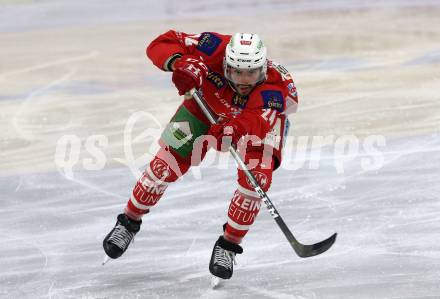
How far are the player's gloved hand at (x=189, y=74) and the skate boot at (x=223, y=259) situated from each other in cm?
91

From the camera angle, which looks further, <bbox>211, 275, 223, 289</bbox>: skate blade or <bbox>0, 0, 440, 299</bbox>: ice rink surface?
<bbox>0, 0, 440, 299</bbox>: ice rink surface

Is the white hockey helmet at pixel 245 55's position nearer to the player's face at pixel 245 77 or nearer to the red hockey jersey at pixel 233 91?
the player's face at pixel 245 77

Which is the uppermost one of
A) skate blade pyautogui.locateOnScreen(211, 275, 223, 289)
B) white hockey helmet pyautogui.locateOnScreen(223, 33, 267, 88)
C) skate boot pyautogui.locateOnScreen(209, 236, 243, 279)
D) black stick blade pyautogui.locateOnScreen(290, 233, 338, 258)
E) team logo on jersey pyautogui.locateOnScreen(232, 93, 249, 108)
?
white hockey helmet pyautogui.locateOnScreen(223, 33, 267, 88)

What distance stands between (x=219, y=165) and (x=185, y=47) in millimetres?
2013

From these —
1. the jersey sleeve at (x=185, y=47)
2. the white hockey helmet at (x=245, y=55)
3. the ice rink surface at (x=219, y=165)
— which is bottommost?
the ice rink surface at (x=219, y=165)

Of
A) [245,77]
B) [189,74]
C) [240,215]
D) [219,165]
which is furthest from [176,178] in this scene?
[219,165]

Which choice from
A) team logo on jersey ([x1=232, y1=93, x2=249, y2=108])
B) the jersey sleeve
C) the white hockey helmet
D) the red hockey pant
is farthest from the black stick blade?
the jersey sleeve

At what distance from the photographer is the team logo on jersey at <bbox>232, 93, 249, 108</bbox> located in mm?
5340

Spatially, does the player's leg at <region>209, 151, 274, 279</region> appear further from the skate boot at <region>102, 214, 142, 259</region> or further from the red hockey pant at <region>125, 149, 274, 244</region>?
the skate boot at <region>102, 214, 142, 259</region>

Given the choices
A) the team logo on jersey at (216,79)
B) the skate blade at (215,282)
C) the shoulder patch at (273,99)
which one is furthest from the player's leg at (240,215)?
the team logo on jersey at (216,79)

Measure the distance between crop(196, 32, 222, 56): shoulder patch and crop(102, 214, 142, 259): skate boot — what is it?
113cm

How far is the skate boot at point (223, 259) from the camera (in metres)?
5.12

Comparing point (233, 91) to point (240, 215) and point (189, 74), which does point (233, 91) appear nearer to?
point (189, 74)

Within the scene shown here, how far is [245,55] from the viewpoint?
16.8 ft
